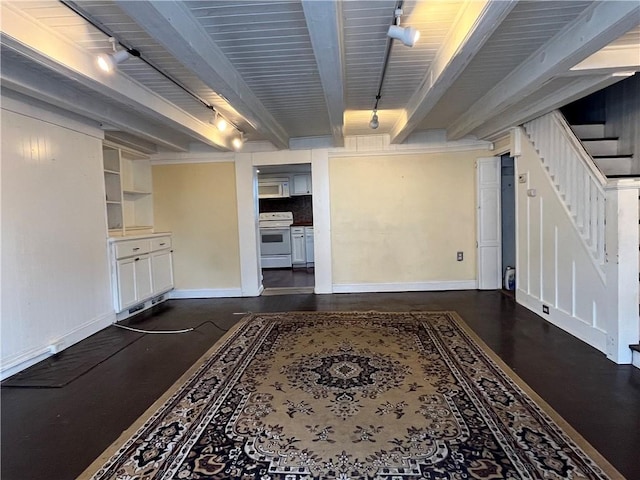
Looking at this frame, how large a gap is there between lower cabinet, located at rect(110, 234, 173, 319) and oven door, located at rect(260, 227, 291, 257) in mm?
3146

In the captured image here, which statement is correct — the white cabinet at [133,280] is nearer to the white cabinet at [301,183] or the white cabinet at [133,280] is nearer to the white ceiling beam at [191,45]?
the white ceiling beam at [191,45]

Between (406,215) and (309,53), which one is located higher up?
(309,53)

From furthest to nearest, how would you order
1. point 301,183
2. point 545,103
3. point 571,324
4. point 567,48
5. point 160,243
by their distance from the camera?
point 301,183
point 160,243
point 545,103
point 571,324
point 567,48

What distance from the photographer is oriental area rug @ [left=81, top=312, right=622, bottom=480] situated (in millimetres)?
1789

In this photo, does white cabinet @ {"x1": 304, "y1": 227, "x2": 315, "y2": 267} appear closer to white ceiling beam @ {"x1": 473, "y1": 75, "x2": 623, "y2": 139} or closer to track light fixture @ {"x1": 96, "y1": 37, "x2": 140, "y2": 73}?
white ceiling beam @ {"x1": 473, "y1": 75, "x2": 623, "y2": 139}

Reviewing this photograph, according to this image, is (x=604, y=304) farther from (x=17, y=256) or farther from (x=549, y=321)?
(x=17, y=256)

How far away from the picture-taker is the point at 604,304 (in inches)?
123

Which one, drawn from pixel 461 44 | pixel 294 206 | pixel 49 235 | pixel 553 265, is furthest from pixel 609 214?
pixel 294 206

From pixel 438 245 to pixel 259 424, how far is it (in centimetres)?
434

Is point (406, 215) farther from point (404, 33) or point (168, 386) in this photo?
point (168, 386)

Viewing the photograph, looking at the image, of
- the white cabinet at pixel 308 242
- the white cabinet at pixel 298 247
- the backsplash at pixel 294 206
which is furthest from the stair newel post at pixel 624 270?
the backsplash at pixel 294 206

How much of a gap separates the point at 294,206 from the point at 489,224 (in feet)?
16.2

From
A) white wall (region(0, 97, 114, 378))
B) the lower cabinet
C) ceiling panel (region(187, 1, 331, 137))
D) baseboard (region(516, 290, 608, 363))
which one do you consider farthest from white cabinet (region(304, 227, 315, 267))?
baseboard (region(516, 290, 608, 363))

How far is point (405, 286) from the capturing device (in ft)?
19.2
